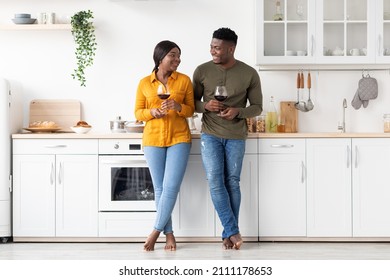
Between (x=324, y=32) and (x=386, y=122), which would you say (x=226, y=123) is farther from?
(x=386, y=122)

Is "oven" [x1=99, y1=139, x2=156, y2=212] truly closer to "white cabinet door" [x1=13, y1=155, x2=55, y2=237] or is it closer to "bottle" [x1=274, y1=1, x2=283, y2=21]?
"white cabinet door" [x1=13, y1=155, x2=55, y2=237]

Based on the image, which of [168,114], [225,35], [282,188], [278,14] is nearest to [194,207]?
[282,188]

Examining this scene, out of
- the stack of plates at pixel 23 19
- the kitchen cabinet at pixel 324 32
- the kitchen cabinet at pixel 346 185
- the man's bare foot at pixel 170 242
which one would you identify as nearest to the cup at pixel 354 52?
the kitchen cabinet at pixel 324 32

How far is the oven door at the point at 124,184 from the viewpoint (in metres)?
5.22

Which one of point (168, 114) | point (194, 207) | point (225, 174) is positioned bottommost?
point (194, 207)

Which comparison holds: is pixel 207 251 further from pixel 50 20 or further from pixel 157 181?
pixel 50 20

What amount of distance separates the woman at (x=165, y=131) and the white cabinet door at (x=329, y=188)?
1002 mm

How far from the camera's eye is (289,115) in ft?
18.7

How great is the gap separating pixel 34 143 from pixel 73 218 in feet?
2.08

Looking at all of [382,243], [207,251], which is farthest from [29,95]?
[382,243]

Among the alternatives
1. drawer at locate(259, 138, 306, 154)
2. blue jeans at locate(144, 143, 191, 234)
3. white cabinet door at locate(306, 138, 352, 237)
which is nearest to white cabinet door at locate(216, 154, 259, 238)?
drawer at locate(259, 138, 306, 154)

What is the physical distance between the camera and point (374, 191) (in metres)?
5.22

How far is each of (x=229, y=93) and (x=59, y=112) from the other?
1.56 metres

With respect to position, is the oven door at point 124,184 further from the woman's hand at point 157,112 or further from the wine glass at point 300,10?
the wine glass at point 300,10
